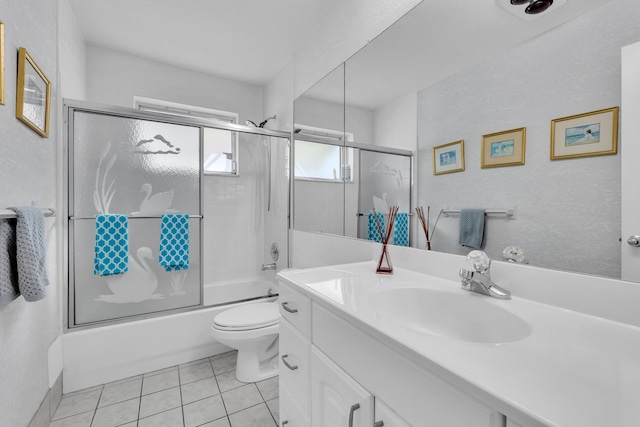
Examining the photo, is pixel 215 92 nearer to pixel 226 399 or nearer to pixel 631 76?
pixel 226 399

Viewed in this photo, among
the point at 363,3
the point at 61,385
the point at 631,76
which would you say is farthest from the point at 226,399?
the point at 363,3

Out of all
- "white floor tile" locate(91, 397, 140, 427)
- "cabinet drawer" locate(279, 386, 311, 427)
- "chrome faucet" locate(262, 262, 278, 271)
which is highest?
"chrome faucet" locate(262, 262, 278, 271)

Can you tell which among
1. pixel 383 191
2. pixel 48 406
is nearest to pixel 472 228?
pixel 383 191

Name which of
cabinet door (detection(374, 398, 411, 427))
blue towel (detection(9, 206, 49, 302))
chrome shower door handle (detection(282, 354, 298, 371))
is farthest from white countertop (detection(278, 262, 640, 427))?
blue towel (detection(9, 206, 49, 302))

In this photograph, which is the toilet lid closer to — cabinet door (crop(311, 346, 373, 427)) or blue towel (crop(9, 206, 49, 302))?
cabinet door (crop(311, 346, 373, 427))

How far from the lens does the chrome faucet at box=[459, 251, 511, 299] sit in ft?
2.90

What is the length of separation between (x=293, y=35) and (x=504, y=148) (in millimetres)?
1863

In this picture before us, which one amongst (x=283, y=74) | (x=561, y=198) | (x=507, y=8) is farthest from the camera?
(x=283, y=74)

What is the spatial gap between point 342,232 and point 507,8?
127cm

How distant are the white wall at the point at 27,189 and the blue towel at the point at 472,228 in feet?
5.68

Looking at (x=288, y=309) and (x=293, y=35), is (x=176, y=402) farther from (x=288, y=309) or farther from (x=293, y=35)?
(x=293, y=35)

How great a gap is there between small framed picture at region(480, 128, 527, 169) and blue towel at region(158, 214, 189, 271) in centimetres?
193

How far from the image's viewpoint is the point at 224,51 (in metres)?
2.40

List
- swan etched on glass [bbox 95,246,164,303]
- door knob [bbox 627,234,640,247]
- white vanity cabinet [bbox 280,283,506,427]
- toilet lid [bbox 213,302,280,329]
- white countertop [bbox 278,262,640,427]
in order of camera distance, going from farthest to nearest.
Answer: swan etched on glass [bbox 95,246,164,303]
toilet lid [bbox 213,302,280,329]
door knob [bbox 627,234,640,247]
white vanity cabinet [bbox 280,283,506,427]
white countertop [bbox 278,262,640,427]
